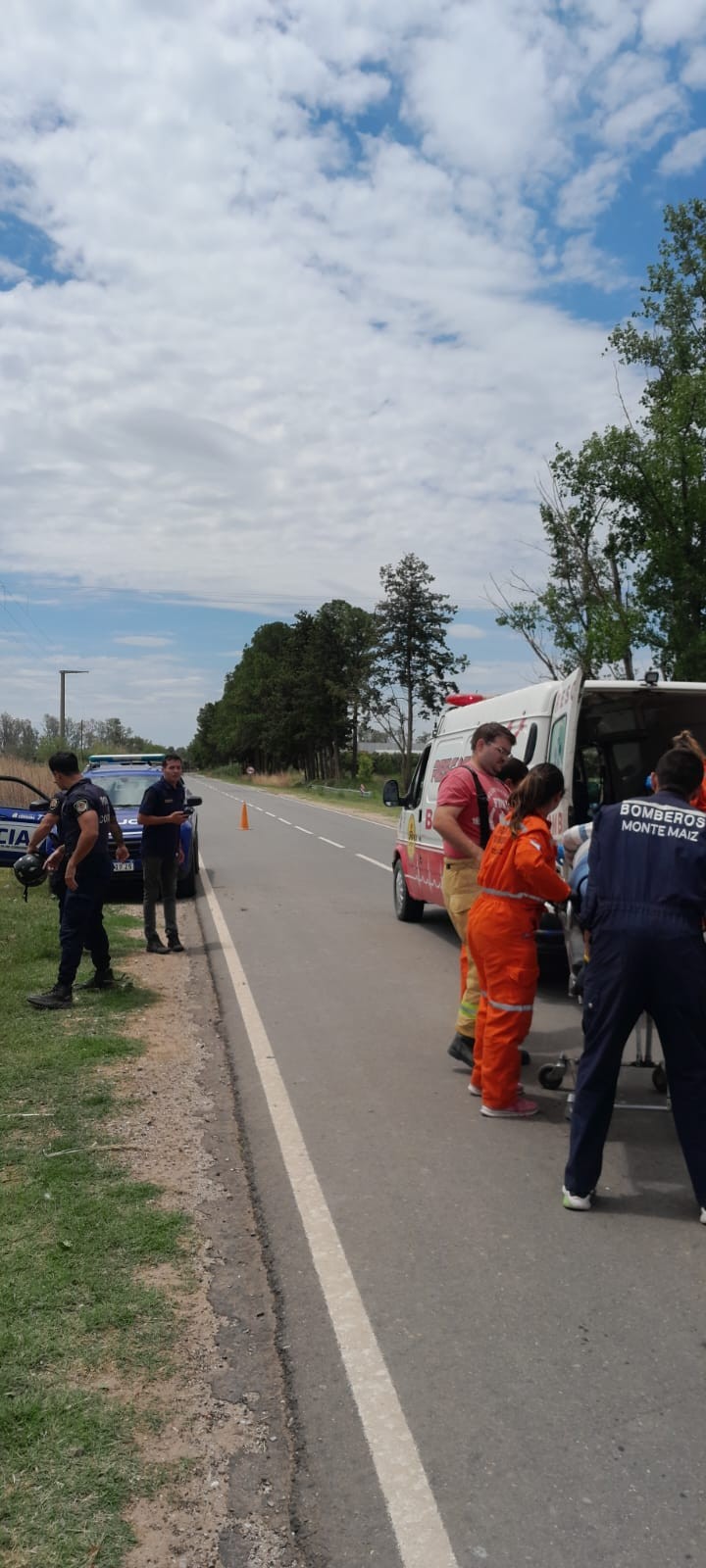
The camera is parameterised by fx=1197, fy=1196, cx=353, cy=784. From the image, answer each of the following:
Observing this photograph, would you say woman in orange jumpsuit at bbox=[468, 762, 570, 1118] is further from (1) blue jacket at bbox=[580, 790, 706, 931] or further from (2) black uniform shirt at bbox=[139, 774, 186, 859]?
(2) black uniform shirt at bbox=[139, 774, 186, 859]

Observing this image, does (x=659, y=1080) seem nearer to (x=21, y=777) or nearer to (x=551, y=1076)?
(x=551, y=1076)

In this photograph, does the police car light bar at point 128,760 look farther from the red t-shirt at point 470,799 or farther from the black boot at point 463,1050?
the black boot at point 463,1050

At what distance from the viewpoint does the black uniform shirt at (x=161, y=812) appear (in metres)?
10.1

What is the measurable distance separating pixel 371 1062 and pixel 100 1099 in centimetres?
162

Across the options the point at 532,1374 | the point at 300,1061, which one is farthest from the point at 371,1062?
the point at 532,1374

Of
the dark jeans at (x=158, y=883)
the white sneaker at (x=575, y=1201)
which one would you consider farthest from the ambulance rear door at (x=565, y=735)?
the dark jeans at (x=158, y=883)

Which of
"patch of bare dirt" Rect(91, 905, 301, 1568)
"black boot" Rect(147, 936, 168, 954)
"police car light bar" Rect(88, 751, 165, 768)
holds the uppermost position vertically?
"police car light bar" Rect(88, 751, 165, 768)

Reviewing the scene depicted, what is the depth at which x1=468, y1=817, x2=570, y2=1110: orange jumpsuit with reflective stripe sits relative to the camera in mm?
5641

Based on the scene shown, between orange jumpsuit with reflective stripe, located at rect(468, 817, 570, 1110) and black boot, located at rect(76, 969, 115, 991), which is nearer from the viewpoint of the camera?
orange jumpsuit with reflective stripe, located at rect(468, 817, 570, 1110)

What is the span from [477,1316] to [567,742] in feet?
14.7

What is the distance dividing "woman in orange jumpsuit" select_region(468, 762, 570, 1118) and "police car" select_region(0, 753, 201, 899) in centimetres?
620

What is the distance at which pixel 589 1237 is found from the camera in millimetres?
4367

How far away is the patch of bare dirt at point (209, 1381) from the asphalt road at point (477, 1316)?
86 mm

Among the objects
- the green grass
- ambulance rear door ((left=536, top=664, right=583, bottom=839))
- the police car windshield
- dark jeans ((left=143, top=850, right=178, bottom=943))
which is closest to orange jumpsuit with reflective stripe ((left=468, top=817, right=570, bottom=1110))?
ambulance rear door ((left=536, top=664, right=583, bottom=839))
